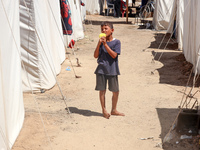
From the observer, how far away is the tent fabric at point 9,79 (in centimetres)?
377

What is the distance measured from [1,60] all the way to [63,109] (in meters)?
2.02

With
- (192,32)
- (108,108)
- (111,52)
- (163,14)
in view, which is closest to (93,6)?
Answer: (163,14)

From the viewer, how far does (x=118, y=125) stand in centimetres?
483

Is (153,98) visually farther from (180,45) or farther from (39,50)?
(180,45)

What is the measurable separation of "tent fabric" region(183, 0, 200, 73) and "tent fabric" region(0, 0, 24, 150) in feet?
13.8

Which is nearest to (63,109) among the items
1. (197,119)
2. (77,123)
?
(77,123)

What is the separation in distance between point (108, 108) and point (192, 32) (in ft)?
12.1

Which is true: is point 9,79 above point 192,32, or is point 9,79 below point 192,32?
above

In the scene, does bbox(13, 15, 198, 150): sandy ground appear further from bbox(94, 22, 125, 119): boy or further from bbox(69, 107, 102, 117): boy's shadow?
bbox(94, 22, 125, 119): boy

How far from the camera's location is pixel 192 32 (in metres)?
8.14

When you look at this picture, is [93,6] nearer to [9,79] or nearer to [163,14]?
[163,14]

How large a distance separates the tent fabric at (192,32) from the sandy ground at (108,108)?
45 cm

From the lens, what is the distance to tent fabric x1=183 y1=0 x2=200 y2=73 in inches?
293

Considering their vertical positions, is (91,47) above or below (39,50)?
below
